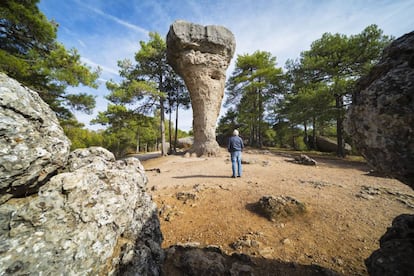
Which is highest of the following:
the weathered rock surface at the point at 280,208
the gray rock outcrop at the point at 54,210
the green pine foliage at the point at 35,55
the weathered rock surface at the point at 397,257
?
the green pine foliage at the point at 35,55

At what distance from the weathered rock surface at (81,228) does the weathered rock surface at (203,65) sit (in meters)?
9.15

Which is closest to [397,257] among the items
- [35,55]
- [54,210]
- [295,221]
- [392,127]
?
[392,127]

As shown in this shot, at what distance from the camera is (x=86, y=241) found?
1.32 metres

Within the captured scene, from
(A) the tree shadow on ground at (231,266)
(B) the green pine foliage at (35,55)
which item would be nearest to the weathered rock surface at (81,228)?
(A) the tree shadow on ground at (231,266)

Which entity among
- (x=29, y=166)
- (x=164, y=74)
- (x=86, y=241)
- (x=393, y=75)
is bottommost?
(x=86, y=241)

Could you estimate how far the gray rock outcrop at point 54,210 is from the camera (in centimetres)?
113

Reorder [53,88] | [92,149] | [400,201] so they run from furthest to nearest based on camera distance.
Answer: [53,88]
[400,201]
[92,149]

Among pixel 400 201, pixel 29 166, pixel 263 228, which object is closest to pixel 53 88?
pixel 29 166

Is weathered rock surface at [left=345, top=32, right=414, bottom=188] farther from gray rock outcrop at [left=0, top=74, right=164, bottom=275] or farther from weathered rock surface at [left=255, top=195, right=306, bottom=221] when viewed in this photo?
gray rock outcrop at [left=0, top=74, right=164, bottom=275]

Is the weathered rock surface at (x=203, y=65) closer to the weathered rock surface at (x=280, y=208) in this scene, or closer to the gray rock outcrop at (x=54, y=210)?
the weathered rock surface at (x=280, y=208)

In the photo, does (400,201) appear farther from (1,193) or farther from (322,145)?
(322,145)

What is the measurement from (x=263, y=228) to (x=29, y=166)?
327 centimetres

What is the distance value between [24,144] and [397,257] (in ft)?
11.2

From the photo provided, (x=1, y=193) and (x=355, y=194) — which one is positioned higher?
(x=1, y=193)
